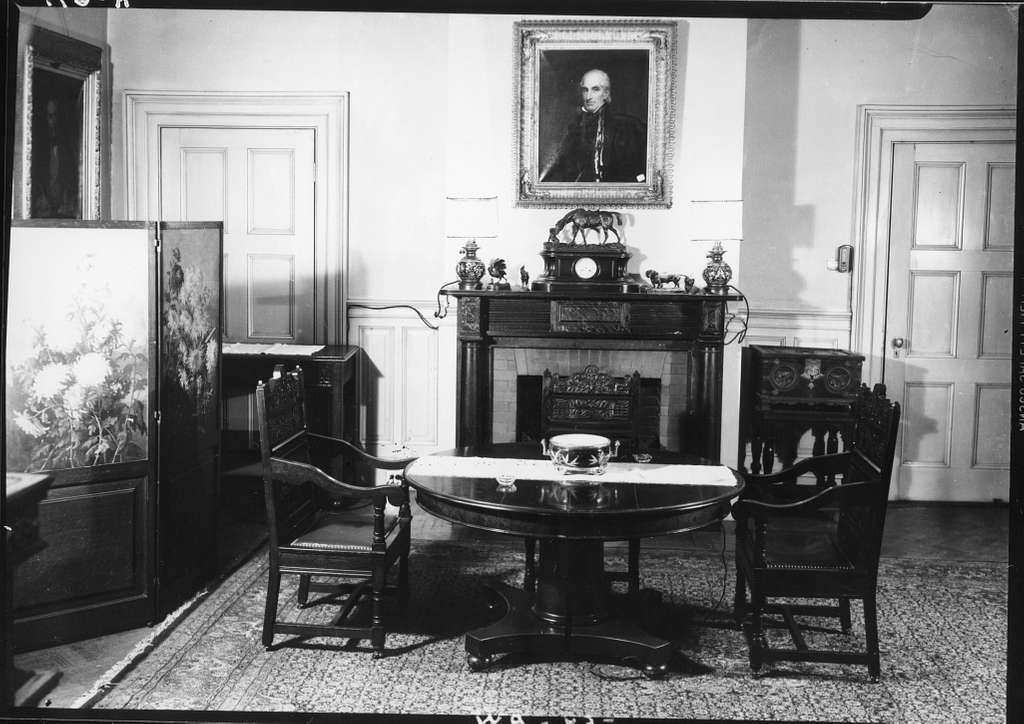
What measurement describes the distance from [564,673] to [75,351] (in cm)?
191

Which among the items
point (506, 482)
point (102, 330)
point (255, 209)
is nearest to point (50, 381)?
point (102, 330)

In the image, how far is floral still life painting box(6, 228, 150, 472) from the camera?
9.38 feet

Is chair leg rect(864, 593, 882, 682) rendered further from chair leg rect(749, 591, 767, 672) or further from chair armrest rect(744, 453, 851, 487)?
chair armrest rect(744, 453, 851, 487)

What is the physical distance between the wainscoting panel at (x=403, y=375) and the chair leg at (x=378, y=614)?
7.14 ft

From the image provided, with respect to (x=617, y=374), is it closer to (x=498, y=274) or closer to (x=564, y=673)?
(x=498, y=274)

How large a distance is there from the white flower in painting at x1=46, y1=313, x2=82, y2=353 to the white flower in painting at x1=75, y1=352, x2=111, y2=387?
6cm

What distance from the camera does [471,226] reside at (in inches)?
176

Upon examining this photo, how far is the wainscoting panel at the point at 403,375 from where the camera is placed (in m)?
5.07

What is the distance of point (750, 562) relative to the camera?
2.90 meters

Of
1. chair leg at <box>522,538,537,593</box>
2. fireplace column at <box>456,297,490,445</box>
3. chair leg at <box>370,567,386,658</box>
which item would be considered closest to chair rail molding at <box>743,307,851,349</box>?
fireplace column at <box>456,297,490,445</box>

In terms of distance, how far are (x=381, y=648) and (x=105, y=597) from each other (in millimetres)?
998

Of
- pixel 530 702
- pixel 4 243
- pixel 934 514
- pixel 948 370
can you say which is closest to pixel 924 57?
pixel 948 370

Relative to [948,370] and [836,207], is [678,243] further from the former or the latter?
[948,370]

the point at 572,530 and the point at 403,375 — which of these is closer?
the point at 572,530
